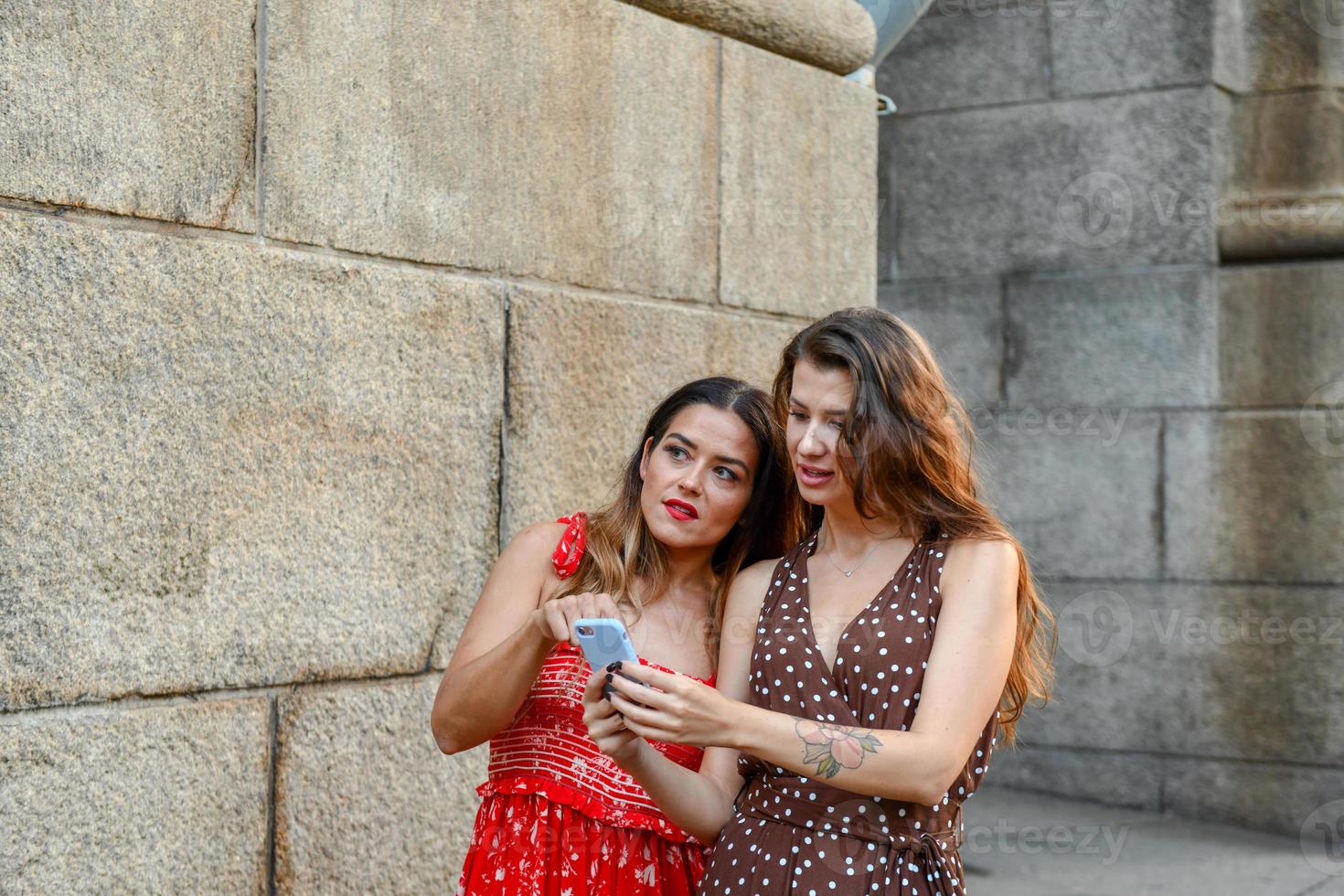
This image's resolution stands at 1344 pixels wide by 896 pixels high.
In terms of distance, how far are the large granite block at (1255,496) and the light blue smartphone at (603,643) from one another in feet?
15.6

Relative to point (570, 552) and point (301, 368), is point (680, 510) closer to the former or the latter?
point (570, 552)

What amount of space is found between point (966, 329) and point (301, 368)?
4520mm

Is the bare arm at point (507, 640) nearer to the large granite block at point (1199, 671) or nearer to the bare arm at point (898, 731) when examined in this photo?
the bare arm at point (898, 731)

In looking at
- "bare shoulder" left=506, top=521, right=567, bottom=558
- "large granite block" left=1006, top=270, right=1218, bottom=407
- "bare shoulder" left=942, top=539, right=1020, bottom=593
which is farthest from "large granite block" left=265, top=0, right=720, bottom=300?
"large granite block" left=1006, top=270, right=1218, bottom=407

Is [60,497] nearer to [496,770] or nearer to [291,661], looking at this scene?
[291,661]

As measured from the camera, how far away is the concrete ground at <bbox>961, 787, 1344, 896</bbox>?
562 cm

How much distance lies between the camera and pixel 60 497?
114 inches

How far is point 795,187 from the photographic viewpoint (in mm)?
4609

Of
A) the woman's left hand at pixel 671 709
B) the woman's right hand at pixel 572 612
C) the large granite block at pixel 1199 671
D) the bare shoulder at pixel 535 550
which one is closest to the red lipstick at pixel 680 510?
the bare shoulder at pixel 535 550

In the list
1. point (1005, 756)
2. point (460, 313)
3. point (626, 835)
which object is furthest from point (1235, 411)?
point (626, 835)

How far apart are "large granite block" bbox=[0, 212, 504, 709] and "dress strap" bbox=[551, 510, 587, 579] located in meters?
0.75

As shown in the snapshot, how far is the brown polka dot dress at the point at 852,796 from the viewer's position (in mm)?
2523

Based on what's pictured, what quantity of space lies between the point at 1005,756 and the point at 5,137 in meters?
5.45

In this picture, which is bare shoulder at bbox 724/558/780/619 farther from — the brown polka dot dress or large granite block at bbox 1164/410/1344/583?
large granite block at bbox 1164/410/1344/583
